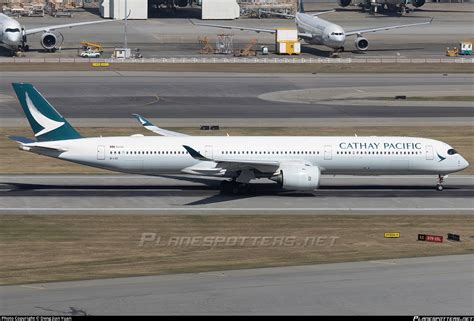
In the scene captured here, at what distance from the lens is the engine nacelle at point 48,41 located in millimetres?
156250

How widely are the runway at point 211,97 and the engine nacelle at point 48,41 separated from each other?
24.5 m

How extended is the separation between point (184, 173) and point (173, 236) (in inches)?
497

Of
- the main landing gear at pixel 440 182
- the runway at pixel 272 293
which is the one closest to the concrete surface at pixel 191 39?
the main landing gear at pixel 440 182

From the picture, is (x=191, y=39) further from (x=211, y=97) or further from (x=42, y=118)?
(x=42, y=118)

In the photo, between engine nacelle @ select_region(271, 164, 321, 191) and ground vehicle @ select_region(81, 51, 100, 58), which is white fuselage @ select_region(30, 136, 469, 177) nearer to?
engine nacelle @ select_region(271, 164, 321, 191)

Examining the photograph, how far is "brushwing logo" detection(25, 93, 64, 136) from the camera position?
2660 inches

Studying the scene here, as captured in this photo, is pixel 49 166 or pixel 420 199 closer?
pixel 420 199

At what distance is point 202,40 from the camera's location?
171m

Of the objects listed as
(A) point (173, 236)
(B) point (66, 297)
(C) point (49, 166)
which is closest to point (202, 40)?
(C) point (49, 166)

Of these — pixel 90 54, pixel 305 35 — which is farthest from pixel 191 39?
pixel 90 54

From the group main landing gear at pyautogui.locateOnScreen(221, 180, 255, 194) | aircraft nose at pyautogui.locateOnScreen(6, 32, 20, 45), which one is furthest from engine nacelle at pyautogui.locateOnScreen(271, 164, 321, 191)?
Answer: aircraft nose at pyautogui.locateOnScreen(6, 32, 20, 45)

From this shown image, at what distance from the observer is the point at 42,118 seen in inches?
2665

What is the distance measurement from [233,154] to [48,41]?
9455cm

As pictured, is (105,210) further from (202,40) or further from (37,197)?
(202,40)
